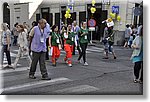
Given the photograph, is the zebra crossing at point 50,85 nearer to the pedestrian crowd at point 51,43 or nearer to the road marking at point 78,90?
the road marking at point 78,90

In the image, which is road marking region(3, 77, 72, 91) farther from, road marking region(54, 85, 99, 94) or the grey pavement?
road marking region(54, 85, 99, 94)

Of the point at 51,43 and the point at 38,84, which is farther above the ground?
the point at 51,43

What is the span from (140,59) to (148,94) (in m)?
1.57

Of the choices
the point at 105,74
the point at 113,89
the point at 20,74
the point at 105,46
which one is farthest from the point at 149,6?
the point at 105,46

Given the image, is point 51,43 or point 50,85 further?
point 51,43

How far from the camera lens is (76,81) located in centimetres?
657

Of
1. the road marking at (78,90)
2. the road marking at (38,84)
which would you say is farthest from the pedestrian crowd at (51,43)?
the road marking at (78,90)

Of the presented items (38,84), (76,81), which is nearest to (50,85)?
(38,84)

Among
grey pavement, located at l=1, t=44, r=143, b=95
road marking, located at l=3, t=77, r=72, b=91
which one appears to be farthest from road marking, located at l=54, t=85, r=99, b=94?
road marking, located at l=3, t=77, r=72, b=91

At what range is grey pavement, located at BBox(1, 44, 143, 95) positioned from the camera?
18.3 feet

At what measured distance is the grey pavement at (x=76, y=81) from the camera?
5.58m

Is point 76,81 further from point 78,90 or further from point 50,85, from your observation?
point 78,90

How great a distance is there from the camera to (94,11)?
1016 cm

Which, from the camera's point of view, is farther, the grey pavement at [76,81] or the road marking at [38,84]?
the road marking at [38,84]
